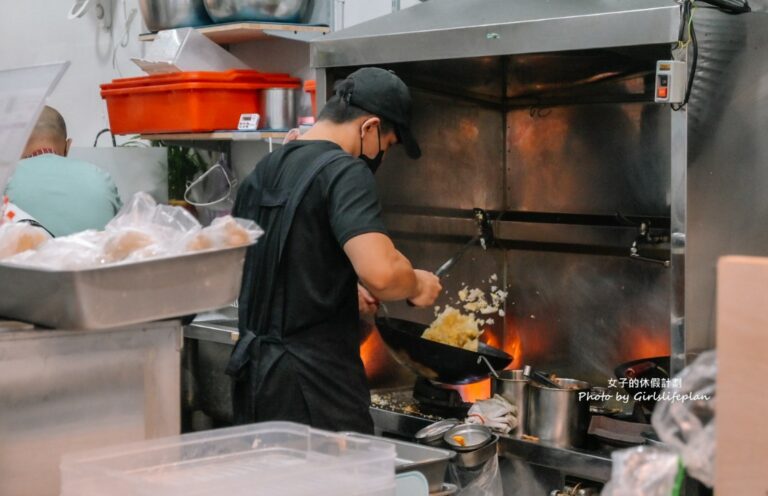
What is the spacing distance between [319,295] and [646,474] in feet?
5.07

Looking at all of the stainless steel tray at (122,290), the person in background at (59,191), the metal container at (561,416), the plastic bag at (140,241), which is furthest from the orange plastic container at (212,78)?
the stainless steel tray at (122,290)

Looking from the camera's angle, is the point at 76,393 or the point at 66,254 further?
the point at 76,393

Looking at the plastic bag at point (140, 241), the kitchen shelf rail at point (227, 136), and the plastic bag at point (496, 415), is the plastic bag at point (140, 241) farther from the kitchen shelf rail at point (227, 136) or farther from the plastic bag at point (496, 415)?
the kitchen shelf rail at point (227, 136)

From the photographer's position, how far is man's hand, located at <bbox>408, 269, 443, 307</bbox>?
2703 millimetres

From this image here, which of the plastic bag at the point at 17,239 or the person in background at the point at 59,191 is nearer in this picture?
the plastic bag at the point at 17,239

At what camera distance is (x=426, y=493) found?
5.32 ft

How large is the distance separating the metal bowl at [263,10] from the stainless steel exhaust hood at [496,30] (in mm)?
872

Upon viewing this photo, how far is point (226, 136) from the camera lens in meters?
3.96

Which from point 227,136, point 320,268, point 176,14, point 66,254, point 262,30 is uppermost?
point 176,14

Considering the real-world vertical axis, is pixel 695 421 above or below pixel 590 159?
below

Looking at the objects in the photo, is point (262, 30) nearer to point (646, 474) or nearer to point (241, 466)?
point (241, 466)

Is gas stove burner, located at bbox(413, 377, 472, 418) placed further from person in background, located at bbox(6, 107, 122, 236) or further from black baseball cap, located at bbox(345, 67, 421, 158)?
person in background, located at bbox(6, 107, 122, 236)

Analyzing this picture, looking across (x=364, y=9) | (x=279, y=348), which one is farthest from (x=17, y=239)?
(x=364, y=9)

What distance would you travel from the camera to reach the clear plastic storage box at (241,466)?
1294mm
